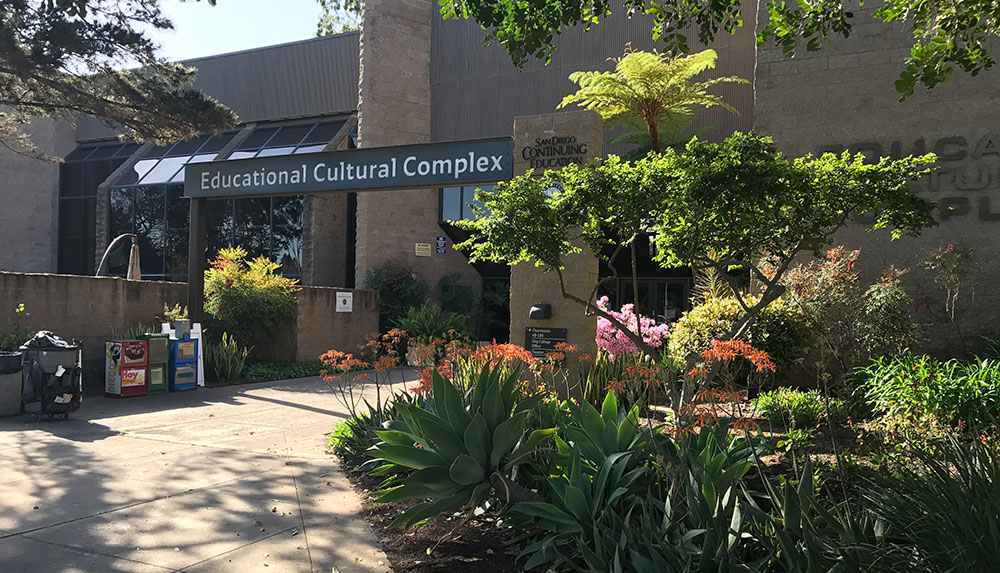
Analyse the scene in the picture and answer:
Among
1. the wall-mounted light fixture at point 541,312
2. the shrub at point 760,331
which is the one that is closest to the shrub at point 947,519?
the wall-mounted light fixture at point 541,312

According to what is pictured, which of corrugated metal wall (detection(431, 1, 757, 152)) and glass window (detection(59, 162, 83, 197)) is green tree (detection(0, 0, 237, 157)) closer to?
corrugated metal wall (detection(431, 1, 757, 152))

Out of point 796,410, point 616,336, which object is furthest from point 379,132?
point 796,410

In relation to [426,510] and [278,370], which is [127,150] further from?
[426,510]

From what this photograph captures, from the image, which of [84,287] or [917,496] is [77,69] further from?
[917,496]

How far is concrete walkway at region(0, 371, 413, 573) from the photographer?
4.27 m

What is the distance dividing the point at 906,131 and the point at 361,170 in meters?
8.50

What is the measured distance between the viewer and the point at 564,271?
830cm

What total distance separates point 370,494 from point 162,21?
11.6 m

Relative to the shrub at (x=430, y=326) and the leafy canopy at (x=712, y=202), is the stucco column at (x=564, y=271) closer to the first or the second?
the leafy canopy at (x=712, y=202)

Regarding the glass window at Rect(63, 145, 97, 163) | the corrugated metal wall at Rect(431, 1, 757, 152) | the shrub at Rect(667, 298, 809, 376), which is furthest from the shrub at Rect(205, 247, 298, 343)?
the glass window at Rect(63, 145, 97, 163)

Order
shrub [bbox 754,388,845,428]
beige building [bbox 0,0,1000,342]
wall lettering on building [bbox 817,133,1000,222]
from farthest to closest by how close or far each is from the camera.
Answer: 1. beige building [bbox 0,0,1000,342]
2. wall lettering on building [bbox 817,133,1000,222]
3. shrub [bbox 754,388,845,428]

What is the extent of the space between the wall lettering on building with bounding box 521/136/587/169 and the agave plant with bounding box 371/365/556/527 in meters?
4.38

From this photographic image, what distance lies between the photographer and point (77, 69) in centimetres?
1390

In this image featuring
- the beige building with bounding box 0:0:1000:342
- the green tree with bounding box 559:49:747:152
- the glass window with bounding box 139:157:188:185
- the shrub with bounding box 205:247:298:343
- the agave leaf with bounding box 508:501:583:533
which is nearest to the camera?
the agave leaf with bounding box 508:501:583:533
